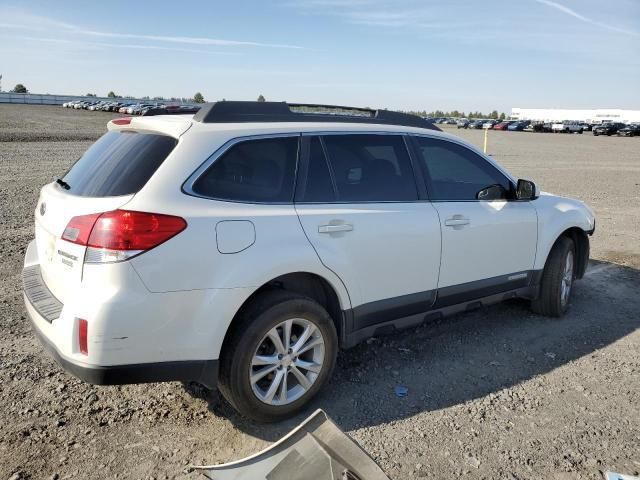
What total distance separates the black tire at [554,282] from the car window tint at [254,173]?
116 inches

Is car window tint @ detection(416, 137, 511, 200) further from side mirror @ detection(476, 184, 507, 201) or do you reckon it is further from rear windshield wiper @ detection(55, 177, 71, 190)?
rear windshield wiper @ detection(55, 177, 71, 190)

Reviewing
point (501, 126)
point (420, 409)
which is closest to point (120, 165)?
point (420, 409)

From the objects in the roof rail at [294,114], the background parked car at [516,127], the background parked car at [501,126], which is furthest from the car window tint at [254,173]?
the background parked car at [501,126]

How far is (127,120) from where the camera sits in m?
3.63

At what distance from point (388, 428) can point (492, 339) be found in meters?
1.80

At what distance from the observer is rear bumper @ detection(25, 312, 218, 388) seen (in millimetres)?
2891

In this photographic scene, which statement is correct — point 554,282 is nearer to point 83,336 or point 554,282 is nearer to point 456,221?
point 456,221

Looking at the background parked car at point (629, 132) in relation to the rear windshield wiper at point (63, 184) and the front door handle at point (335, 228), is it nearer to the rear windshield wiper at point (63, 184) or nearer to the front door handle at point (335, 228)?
the front door handle at point (335, 228)

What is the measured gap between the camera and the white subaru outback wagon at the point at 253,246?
288cm

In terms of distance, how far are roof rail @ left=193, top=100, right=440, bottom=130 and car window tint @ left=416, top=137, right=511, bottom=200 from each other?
19 centimetres

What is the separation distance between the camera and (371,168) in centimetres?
399

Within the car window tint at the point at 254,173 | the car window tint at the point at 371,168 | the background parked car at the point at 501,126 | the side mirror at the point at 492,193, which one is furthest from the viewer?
the background parked car at the point at 501,126

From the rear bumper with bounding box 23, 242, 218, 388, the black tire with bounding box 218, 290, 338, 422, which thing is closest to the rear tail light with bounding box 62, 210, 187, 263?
the rear bumper with bounding box 23, 242, 218, 388

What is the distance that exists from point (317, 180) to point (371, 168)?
540 millimetres
